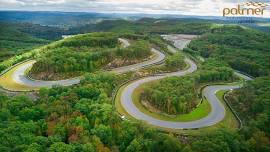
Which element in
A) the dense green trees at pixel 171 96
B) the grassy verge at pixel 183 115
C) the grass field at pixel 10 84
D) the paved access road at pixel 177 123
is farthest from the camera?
the grass field at pixel 10 84

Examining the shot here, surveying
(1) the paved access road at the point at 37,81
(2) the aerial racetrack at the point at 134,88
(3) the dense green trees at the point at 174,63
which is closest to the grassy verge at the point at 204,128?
(2) the aerial racetrack at the point at 134,88

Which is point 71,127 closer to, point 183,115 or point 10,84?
point 183,115

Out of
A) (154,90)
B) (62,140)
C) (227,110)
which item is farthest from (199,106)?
(62,140)

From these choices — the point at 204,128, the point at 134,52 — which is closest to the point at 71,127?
the point at 204,128

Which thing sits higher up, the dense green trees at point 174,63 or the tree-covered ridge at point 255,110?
the dense green trees at point 174,63

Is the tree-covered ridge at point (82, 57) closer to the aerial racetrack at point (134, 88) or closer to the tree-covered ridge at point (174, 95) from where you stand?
the aerial racetrack at point (134, 88)

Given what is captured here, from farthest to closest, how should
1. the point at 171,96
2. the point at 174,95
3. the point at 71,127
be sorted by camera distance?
1. the point at 174,95
2. the point at 171,96
3. the point at 71,127

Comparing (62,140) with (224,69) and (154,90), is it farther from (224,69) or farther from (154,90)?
(224,69)

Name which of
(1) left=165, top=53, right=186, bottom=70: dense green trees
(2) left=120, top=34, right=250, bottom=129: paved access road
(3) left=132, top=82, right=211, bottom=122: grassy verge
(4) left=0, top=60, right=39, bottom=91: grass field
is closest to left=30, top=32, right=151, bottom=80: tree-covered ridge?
(4) left=0, top=60, right=39, bottom=91: grass field

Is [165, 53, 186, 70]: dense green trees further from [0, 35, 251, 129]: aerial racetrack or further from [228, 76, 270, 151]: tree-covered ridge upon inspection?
[228, 76, 270, 151]: tree-covered ridge
